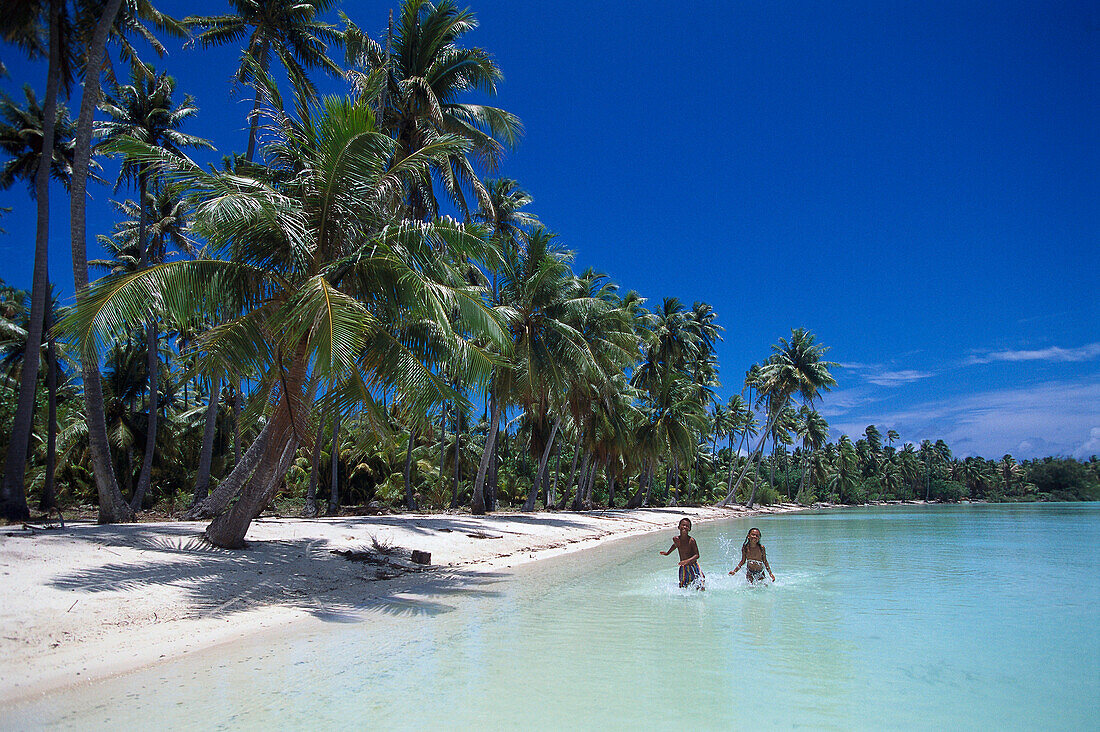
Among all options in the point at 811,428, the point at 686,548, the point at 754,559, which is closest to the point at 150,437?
the point at 686,548

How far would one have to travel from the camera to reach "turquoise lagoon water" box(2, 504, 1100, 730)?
4.94m

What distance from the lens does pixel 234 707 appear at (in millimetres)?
4965

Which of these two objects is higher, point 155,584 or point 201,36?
point 201,36

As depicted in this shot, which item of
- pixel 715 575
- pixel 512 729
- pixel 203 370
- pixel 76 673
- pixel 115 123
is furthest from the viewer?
pixel 115 123

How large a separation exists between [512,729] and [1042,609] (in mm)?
9587

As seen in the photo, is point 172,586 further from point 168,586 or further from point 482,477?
point 482,477

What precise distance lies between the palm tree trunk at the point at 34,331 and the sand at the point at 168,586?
136 inches

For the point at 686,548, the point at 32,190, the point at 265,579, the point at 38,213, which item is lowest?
the point at 265,579

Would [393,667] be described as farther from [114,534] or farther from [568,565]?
[568,565]

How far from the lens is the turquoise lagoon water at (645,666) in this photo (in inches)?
195

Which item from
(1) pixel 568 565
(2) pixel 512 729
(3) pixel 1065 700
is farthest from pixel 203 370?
(3) pixel 1065 700

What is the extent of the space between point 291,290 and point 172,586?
4.58 m

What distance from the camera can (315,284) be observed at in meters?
9.21

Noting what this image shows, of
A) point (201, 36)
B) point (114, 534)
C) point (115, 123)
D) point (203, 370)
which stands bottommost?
point (114, 534)
